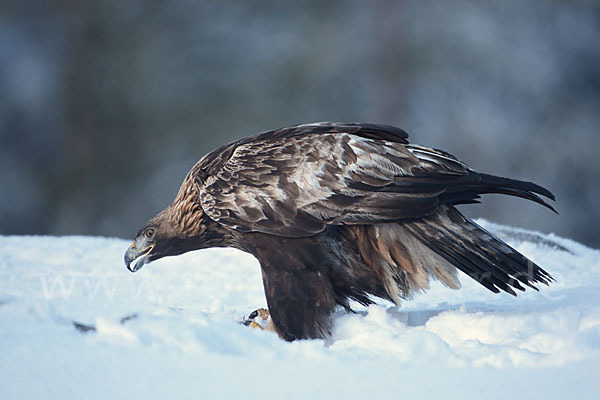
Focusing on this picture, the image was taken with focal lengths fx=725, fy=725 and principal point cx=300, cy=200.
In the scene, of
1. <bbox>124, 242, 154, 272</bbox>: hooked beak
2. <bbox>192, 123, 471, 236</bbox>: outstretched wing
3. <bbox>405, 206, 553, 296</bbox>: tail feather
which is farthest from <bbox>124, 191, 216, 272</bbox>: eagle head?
<bbox>405, 206, 553, 296</bbox>: tail feather

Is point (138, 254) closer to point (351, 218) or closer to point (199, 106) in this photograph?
point (351, 218)

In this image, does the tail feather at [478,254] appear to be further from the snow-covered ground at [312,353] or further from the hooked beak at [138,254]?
the hooked beak at [138,254]

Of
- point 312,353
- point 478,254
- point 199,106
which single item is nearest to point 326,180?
point 478,254

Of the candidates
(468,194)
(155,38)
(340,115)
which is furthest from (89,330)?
(155,38)

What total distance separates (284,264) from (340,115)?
965 centimetres

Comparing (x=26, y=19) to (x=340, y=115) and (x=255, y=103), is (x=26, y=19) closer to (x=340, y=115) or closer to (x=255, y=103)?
(x=255, y=103)

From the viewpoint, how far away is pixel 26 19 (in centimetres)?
1338

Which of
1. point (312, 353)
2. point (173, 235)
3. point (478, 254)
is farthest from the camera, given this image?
point (173, 235)

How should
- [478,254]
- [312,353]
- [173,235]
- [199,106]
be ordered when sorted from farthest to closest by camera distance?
[199,106] < [173,235] < [478,254] < [312,353]

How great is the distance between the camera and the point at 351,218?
10.1 ft

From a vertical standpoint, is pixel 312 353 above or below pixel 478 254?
below

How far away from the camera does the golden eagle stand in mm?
3074

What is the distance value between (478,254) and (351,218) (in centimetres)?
56

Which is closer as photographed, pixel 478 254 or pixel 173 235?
pixel 478 254
